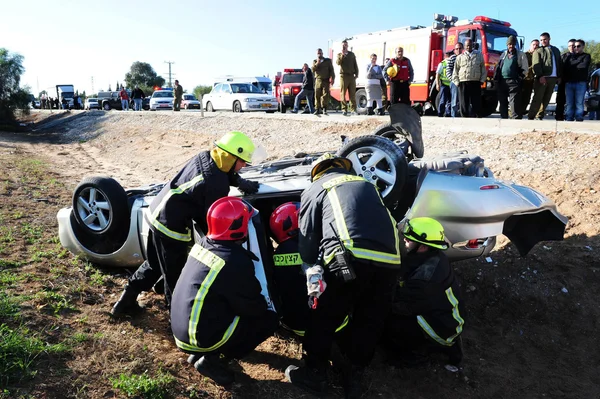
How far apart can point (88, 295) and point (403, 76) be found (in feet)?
30.9

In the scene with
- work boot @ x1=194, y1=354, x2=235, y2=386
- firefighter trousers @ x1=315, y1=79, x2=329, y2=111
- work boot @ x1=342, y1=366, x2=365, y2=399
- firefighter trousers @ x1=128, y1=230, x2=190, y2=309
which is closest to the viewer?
work boot @ x1=194, y1=354, x2=235, y2=386

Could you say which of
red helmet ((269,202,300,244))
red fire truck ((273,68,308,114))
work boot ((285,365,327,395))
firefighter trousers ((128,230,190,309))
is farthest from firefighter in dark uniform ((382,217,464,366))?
red fire truck ((273,68,308,114))

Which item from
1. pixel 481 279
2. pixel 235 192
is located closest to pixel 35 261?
pixel 235 192

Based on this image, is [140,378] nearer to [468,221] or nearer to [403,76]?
[468,221]

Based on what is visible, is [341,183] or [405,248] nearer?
[341,183]

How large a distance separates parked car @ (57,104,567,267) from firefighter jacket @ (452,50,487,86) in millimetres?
5145

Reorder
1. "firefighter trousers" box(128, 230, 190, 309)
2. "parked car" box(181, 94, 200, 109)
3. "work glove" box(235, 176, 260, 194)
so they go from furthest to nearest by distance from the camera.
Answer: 1. "parked car" box(181, 94, 200, 109)
2. "work glove" box(235, 176, 260, 194)
3. "firefighter trousers" box(128, 230, 190, 309)

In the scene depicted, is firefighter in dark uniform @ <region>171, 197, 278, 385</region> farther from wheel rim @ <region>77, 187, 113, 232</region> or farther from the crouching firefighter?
wheel rim @ <region>77, 187, 113, 232</region>

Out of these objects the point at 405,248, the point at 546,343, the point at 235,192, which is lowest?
the point at 546,343

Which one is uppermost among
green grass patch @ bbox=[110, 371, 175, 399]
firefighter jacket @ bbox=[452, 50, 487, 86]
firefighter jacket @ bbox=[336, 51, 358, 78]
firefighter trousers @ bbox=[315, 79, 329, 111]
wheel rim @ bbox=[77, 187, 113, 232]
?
firefighter jacket @ bbox=[336, 51, 358, 78]

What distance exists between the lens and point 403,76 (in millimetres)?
11695

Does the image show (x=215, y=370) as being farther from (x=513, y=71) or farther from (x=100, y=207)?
(x=513, y=71)

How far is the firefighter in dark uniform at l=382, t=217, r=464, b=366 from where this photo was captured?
11.7 feet

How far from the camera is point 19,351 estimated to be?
306cm
